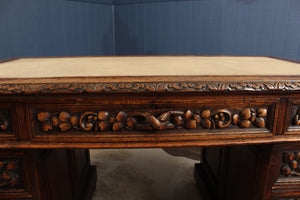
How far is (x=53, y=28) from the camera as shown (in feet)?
4.99

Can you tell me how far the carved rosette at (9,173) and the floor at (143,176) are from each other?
0.63m

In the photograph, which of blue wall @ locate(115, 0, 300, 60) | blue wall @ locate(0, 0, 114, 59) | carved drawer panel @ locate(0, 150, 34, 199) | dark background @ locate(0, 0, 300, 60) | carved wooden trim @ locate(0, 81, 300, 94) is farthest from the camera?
blue wall @ locate(115, 0, 300, 60)

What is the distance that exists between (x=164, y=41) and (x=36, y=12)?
2.99ft

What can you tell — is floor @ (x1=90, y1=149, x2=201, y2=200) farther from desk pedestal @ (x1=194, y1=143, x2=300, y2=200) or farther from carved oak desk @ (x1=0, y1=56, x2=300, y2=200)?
carved oak desk @ (x1=0, y1=56, x2=300, y2=200)

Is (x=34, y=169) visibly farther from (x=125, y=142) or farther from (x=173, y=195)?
(x=173, y=195)

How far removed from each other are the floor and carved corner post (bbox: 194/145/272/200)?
122mm

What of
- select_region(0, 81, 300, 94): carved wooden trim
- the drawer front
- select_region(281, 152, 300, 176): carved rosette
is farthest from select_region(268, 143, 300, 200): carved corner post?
select_region(0, 81, 300, 94): carved wooden trim

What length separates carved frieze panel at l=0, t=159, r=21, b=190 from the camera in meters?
0.60

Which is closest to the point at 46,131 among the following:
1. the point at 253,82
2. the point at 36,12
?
the point at 253,82

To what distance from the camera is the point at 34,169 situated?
2.00 ft

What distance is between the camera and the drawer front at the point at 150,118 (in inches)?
20.7

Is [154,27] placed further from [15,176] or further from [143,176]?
[15,176]

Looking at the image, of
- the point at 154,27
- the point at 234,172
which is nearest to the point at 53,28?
the point at 154,27

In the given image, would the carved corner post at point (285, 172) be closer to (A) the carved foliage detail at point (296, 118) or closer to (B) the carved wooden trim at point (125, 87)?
(A) the carved foliage detail at point (296, 118)
